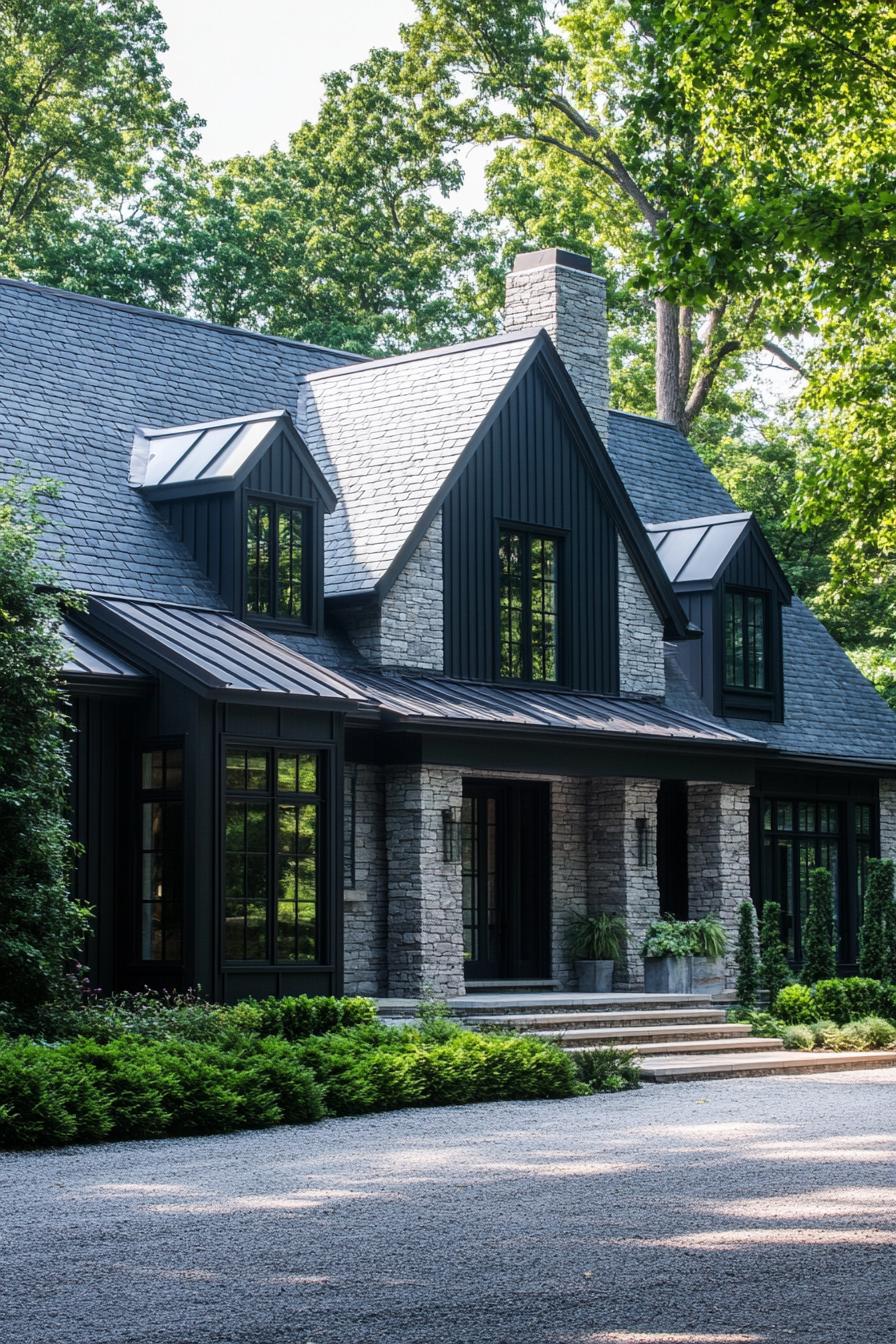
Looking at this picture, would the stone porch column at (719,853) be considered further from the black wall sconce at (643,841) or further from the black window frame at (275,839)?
the black window frame at (275,839)

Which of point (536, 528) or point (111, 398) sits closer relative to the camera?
point (111, 398)

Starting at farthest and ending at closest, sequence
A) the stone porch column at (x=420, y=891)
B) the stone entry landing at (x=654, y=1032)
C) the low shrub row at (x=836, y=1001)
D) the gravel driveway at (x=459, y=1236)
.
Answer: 1. the low shrub row at (x=836, y=1001)
2. the stone porch column at (x=420, y=891)
3. the stone entry landing at (x=654, y=1032)
4. the gravel driveway at (x=459, y=1236)

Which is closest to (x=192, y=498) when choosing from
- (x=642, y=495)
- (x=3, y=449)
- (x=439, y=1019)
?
(x=3, y=449)

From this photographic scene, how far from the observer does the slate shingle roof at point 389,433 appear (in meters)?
20.4

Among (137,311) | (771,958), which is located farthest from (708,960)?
(137,311)

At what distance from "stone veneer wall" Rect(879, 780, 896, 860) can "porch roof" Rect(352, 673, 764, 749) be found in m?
4.54

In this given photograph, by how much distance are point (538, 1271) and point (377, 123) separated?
110 ft

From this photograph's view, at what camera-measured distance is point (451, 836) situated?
762 inches

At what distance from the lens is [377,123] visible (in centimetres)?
3806

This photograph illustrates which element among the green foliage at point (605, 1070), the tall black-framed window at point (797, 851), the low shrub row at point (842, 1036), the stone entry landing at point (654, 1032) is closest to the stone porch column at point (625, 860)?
the stone entry landing at point (654, 1032)

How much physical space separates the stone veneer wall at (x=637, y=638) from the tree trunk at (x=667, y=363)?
14154 mm

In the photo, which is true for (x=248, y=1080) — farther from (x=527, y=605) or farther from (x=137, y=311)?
(x=137, y=311)

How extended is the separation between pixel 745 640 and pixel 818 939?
510 centimetres

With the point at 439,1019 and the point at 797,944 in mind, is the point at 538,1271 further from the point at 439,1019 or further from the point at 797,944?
the point at 797,944
